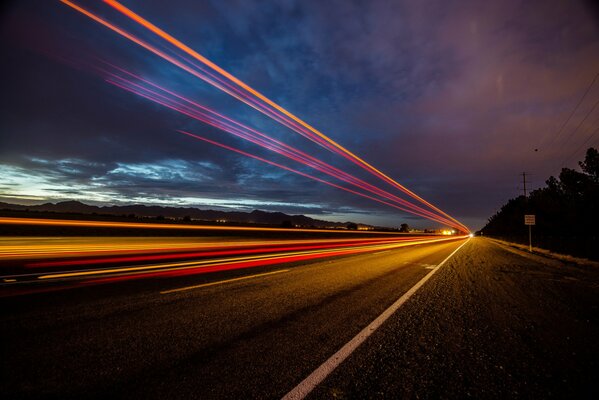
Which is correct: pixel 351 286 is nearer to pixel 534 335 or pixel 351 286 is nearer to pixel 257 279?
pixel 257 279

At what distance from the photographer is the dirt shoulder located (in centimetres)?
286

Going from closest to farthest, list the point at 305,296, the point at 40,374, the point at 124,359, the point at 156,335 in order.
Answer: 1. the point at 40,374
2. the point at 124,359
3. the point at 156,335
4. the point at 305,296

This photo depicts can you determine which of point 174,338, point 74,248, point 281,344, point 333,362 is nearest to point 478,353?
point 333,362

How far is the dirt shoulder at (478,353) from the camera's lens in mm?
2855

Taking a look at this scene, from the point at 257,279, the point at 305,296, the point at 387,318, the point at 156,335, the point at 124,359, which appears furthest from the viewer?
the point at 257,279

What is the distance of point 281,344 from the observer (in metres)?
3.78

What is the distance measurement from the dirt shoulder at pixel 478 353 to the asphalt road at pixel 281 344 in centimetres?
2

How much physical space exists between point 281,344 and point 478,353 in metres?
2.55

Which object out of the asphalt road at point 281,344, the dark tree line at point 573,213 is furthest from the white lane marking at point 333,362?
the dark tree line at point 573,213

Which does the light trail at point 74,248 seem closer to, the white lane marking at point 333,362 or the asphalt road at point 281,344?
the asphalt road at point 281,344

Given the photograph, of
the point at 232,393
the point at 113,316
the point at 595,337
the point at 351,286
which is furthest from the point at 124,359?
the point at 595,337

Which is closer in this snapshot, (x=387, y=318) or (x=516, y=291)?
(x=387, y=318)

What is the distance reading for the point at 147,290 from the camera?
6.53 m

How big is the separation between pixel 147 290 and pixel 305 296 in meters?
3.60
